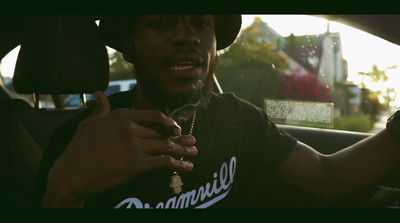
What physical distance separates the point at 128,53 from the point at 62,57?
1.85 feet

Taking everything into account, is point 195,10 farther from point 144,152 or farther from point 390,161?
point 390,161

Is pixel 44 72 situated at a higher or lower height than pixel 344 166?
higher

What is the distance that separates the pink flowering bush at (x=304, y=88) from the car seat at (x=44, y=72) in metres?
1.12

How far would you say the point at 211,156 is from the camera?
183 cm

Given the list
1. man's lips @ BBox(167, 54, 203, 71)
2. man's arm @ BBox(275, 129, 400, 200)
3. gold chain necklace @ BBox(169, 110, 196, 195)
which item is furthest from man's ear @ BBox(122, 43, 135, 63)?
man's arm @ BBox(275, 129, 400, 200)

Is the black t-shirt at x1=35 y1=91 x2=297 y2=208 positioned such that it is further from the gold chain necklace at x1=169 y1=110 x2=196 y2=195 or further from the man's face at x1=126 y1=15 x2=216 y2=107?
the man's face at x1=126 y1=15 x2=216 y2=107

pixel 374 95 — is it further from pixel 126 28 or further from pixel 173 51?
pixel 126 28

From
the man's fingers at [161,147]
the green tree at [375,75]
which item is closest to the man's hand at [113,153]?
the man's fingers at [161,147]

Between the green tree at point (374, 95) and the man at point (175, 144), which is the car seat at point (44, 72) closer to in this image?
the man at point (175, 144)

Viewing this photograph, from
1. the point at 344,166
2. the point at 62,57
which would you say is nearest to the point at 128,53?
the point at 62,57

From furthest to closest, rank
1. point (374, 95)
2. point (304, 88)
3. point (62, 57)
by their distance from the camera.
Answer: point (304, 88) → point (62, 57) → point (374, 95)

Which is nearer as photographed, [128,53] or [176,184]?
[176,184]

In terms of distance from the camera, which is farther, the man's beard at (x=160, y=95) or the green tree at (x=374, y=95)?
the green tree at (x=374, y=95)

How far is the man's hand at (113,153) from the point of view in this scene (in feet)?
3.76
